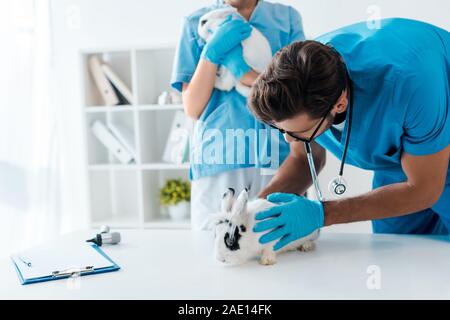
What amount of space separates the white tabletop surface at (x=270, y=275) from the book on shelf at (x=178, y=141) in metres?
1.10

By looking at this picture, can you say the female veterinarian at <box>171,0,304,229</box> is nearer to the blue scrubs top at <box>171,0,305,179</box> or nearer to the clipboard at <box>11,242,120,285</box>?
the blue scrubs top at <box>171,0,305,179</box>

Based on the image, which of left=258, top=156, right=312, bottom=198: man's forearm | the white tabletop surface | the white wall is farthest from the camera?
the white wall

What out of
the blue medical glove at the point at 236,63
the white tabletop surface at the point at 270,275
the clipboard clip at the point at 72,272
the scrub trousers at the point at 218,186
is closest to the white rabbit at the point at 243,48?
the blue medical glove at the point at 236,63

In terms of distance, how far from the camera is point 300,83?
92 centimetres

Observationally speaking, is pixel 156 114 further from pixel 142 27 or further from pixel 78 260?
pixel 78 260

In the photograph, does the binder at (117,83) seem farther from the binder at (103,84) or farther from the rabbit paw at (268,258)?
the rabbit paw at (268,258)

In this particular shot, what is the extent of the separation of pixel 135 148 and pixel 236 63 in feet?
3.31

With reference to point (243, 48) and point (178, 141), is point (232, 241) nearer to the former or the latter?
point (243, 48)

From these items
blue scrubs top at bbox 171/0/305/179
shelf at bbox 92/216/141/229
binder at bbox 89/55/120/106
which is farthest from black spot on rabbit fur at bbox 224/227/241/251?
binder at bbox 89/55/120/106

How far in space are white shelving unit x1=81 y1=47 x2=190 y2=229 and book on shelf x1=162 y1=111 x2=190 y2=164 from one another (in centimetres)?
4

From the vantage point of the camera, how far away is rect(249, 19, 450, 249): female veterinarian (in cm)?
94

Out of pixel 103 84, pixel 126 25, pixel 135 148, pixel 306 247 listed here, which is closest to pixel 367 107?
pixel 306 247

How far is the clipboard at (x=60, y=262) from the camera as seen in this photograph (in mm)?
902
